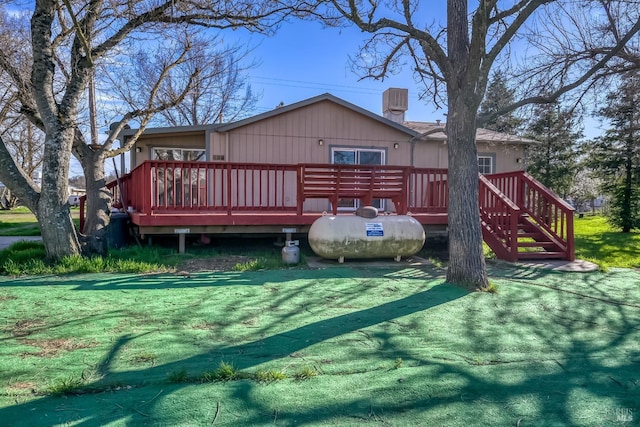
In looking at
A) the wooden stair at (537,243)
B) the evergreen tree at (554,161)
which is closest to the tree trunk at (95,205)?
the wooden stair at (537,243)

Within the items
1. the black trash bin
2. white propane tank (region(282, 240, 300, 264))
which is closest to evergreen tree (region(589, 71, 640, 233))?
white propane tank (region(282, 240, 300, 264))

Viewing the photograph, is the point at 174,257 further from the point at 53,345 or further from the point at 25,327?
the point at 53,345

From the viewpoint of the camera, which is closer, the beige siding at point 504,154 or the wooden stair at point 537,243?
the wooden stair at point 537,243

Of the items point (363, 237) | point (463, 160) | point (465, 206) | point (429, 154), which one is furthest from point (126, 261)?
point (429, 154)

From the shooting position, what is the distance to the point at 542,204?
8.34m

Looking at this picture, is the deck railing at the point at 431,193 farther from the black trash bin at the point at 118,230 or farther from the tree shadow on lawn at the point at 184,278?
the black trash bin at the point at 118,230

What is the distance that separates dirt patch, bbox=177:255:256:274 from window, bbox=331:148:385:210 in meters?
3.70

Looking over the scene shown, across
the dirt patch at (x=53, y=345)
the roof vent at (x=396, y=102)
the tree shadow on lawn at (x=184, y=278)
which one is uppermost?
the roof vent at (x=396, y=102)

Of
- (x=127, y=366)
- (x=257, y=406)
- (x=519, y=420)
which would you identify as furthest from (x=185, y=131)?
(x=519, y=420)

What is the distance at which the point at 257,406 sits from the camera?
2410mm

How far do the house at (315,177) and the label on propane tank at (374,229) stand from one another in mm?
919

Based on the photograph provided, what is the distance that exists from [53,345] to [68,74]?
6.97 m

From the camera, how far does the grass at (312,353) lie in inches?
94.6

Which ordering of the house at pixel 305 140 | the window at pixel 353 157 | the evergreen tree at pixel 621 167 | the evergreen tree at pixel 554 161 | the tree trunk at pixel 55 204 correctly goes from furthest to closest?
1. the evergreen tree at pixel 554 161
2. the evergreen tree at pixel 621 167
3. the window at pixel 353 157
4. the house at pixel 305 140
5. the tree trunk at pixel 55 204
